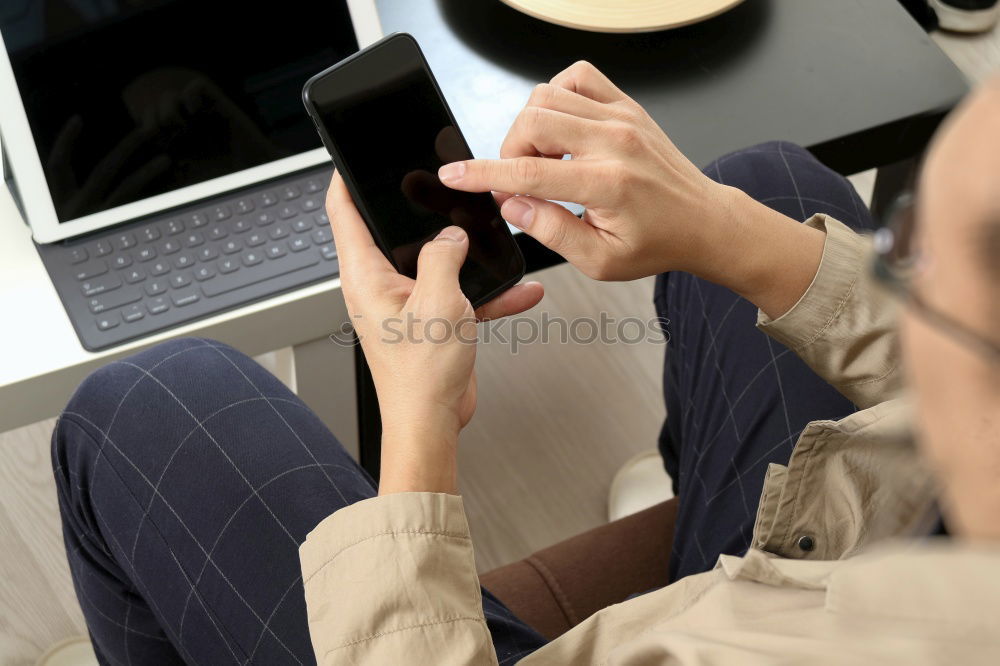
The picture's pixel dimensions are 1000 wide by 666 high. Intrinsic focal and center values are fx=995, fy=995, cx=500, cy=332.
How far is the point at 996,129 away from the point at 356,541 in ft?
1.49

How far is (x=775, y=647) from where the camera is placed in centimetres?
52

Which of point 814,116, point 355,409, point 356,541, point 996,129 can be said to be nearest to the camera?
point 996,129

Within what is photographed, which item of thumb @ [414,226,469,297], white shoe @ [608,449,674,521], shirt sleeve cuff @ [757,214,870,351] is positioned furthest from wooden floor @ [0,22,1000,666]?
shirt sleeve cuff @ [757,214,870,351]

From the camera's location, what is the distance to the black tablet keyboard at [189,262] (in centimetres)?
90

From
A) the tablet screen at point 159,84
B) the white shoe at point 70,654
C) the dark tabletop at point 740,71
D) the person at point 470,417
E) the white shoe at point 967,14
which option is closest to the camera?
the person at point 470,417

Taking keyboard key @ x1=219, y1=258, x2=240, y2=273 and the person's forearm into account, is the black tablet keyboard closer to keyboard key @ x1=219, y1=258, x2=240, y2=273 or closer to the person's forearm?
keyboard key @ x1=219, y1=258, x2=240, y2=273

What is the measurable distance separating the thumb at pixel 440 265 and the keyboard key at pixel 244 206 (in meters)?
0.25

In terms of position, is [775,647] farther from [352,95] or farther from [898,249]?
[352,95]

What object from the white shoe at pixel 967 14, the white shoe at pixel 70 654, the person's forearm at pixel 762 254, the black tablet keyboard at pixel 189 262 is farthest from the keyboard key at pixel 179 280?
the white shoe at pixel 967 14

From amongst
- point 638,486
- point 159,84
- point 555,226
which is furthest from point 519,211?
point 638,486

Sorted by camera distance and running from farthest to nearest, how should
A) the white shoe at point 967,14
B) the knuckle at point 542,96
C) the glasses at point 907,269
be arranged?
the white shoe at point 967,14 < the knuckle at point 542,96 < the glasses at point 907,269

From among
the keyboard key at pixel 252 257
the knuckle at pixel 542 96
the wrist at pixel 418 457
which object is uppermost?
the knuckle at pixel 542 96

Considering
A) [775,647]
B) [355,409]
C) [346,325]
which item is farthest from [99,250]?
[775,647]

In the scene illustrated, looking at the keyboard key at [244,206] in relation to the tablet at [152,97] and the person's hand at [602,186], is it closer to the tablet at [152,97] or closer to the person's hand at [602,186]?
the tablet at [152,97]
